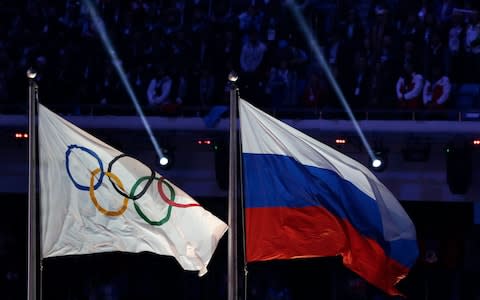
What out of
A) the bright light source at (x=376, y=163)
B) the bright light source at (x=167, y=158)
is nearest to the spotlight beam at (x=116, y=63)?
the bright light source at (x=167, y=158)

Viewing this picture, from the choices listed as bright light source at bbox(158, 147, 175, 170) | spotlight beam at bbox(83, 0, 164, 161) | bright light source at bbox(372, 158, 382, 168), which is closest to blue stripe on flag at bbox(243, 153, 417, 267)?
bright light source at bbox(372, 158, 382, 168)

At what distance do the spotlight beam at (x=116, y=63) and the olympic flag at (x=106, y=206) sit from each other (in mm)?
6444

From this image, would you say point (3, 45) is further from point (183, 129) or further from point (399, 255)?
point (399, 255)

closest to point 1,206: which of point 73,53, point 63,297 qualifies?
point 63,297

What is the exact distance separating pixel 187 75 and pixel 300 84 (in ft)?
5.79

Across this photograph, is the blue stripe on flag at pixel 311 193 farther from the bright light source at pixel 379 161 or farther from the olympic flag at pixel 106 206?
A: the bright light source at pixel 379 161

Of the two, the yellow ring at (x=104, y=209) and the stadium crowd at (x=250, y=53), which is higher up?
the stadium crowd at (x=250, y=53)

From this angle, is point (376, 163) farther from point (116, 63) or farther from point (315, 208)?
point (315, 208)

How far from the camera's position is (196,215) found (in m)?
13.5

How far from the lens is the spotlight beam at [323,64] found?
20.0 metres

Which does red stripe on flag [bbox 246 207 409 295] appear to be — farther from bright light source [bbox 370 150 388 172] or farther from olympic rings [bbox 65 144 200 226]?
bright light source [bbox 370 150 388 172]

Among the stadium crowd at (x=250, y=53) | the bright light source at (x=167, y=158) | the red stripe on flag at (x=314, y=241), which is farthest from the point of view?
the bright light source at (x=167, y=158)

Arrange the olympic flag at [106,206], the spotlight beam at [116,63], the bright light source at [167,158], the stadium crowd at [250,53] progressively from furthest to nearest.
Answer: the bright light source at [167,158] → the spotlight beam at [116,63] → the stadium crowd at [250,53] → the olympic flag at [106,206]

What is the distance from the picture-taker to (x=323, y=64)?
66.8ft
